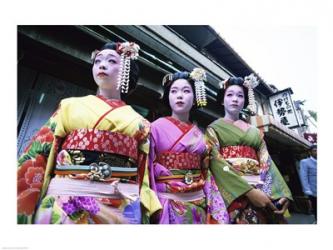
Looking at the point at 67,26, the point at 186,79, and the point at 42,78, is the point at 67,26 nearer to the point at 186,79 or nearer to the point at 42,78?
the point at 42,78

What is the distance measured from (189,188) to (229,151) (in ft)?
1.57

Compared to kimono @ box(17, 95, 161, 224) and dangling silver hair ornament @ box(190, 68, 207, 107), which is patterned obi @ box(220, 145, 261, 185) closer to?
dangling silver hair ornament @ box(190, 68, 207, 107)

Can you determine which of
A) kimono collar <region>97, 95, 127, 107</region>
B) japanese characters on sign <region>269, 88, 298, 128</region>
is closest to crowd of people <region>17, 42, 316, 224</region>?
kimono collar <region>97, 95, 127, 107</region>

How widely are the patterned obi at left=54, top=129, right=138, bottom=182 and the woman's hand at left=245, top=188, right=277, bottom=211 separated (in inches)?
33.3

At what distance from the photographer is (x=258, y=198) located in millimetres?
1590

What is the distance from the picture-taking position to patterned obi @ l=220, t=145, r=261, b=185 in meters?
1.68

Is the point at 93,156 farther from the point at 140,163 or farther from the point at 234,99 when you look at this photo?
the point at 234,99

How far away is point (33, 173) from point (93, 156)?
0.91 ft

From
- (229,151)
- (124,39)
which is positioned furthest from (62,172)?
(124,39)

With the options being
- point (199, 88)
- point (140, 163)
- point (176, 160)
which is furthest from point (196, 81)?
point (140, 163)

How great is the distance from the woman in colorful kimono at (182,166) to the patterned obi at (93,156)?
0.26 meters

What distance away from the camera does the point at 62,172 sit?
1.15 m

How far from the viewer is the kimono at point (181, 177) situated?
4.55ft

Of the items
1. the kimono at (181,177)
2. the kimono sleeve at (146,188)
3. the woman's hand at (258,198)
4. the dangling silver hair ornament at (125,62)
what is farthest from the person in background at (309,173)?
the dangling silver hair ornament at (125,62)
